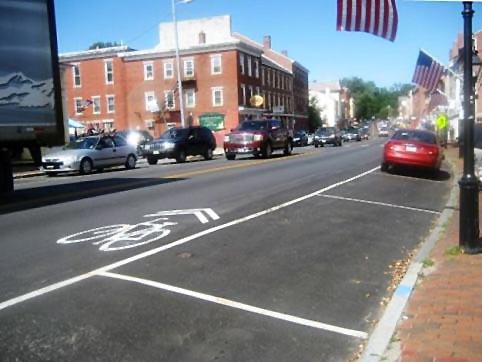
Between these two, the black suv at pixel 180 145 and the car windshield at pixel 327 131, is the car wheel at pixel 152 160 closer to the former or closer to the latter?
the black suv at pixel 180 145

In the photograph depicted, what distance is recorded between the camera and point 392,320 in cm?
506

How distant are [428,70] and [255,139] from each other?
1158cm

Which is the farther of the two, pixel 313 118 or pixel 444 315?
pixel 313 118

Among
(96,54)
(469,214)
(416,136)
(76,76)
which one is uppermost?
(96,54)

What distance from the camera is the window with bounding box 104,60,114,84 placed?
61812mm

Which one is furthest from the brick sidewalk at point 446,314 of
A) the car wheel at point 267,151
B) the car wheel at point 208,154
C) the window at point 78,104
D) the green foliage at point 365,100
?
the green foliage at point 365,100

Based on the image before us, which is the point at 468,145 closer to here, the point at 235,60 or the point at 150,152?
the point at 150,152

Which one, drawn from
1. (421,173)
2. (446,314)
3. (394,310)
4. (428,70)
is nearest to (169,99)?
(428,70)

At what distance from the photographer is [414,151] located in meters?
18.4

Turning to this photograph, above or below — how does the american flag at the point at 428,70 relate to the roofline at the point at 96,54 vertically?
below

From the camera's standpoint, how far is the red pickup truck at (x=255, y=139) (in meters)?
27.8

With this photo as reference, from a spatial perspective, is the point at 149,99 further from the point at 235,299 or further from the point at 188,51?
the point at 235,299

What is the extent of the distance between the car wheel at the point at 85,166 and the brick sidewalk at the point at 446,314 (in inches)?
704

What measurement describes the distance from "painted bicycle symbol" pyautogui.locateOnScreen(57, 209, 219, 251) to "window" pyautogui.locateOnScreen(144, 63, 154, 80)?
52.7 m
